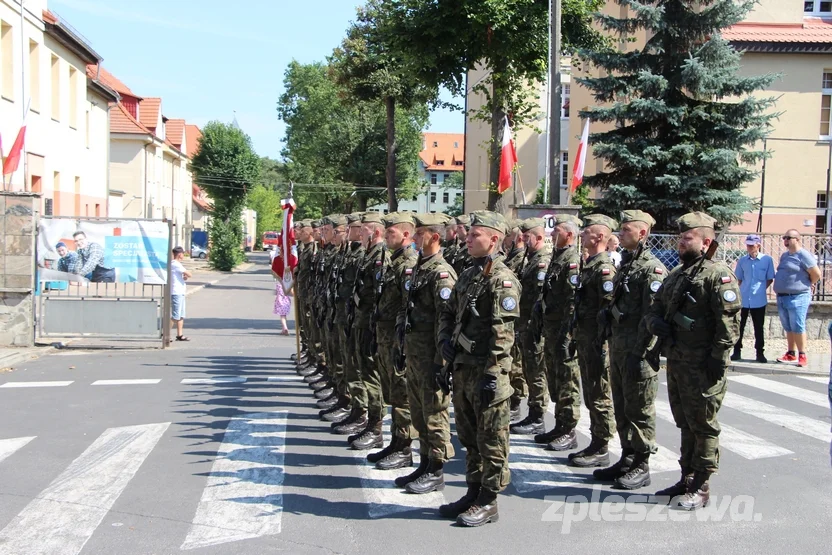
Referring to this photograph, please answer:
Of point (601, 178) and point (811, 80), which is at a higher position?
point (811, 80)

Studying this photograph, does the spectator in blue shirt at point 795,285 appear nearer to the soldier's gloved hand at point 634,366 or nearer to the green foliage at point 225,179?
the soldier's gloved hand at point 634,366

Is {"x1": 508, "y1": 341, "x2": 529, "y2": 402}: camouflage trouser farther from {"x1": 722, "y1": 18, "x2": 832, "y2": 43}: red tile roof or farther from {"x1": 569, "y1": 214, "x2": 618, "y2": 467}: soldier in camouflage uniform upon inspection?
{"x1": 722, "y1": 18, "x2": 832, "y2": 43}: red tile roof

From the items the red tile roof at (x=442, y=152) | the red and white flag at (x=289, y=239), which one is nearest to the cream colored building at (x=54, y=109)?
the red and white flag at (x=289, y=239)

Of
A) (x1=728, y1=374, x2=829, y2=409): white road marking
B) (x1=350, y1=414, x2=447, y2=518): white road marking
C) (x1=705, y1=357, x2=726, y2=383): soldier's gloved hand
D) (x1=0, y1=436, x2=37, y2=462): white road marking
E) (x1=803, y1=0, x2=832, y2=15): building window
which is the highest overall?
(x1=803, y1=0, x2=832, y2=15): building window

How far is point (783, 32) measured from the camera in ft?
81.7

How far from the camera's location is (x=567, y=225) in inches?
309

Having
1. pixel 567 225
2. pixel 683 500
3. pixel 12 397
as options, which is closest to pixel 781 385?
pixel 567 225

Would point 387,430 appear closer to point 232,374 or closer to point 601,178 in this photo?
point 232,374

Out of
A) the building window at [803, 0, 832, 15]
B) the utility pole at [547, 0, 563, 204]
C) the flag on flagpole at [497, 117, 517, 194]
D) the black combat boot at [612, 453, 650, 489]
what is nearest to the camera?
the black combat boot at [612, 453, 650, 489]

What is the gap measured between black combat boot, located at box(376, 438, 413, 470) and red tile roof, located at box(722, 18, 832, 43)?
2055 centimetres

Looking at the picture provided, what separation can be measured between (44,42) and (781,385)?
25.1m

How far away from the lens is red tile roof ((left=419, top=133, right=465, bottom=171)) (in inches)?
4555

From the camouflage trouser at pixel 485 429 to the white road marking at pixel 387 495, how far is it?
1.79 ft

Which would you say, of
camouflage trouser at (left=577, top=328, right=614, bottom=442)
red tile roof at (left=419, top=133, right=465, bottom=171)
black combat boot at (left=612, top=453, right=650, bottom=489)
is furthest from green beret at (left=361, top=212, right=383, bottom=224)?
red tile roof at (left=419, top=133, right=465, bottom=171)
